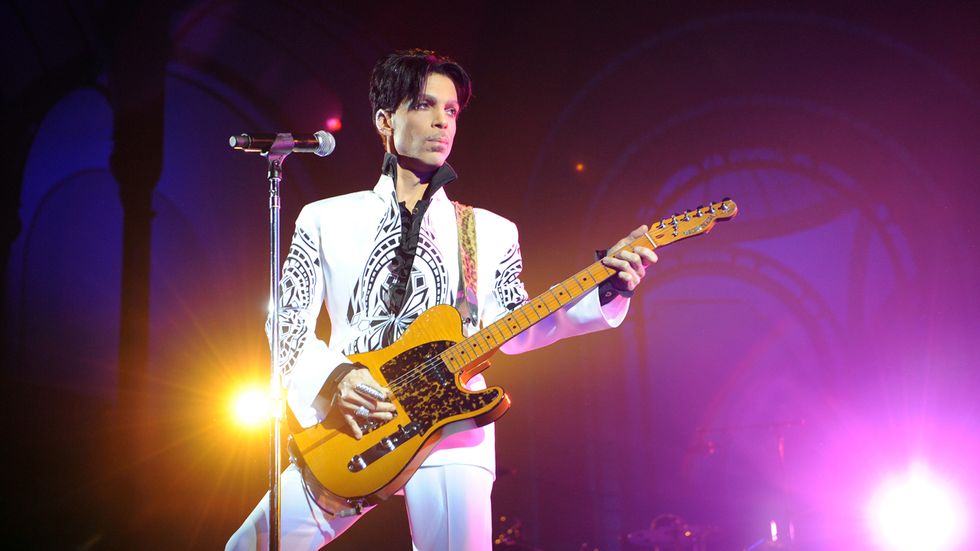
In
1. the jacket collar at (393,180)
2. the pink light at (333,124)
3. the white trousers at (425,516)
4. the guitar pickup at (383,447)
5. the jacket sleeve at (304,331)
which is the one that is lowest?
the white trousers at (425,516)

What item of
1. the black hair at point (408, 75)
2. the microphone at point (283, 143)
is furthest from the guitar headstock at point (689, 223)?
the microphone at point (283, 143)

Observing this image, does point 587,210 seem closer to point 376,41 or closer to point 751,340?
point 751,340

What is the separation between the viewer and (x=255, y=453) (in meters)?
4.77

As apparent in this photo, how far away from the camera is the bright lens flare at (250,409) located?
190 inches

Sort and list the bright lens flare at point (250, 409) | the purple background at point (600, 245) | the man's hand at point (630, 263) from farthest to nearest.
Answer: the bright lens flare at point (250, 409)
the purple background at point (600, 245)
the man's hand at point (630, 263)

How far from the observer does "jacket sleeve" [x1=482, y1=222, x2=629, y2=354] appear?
9.41 ft

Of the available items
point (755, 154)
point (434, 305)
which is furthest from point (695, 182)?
point (434, 305)

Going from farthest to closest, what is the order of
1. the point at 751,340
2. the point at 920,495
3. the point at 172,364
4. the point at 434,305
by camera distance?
the point at 751,340, the point at 920,495, the point at 172,364, the point at 434,305

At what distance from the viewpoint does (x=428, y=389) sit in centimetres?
269

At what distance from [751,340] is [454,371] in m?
3.83

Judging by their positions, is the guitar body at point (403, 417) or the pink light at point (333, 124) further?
the pink light at point (333, 124)

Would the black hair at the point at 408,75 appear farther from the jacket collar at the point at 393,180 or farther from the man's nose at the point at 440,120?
the jacket collar at the point at 393,180

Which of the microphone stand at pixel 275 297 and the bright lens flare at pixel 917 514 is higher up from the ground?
the microphone stand at pixel 275 297

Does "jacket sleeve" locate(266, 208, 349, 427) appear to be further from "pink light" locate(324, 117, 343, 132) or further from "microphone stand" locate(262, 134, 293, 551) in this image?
"pink light" locate(324, 117, 343, 132)
